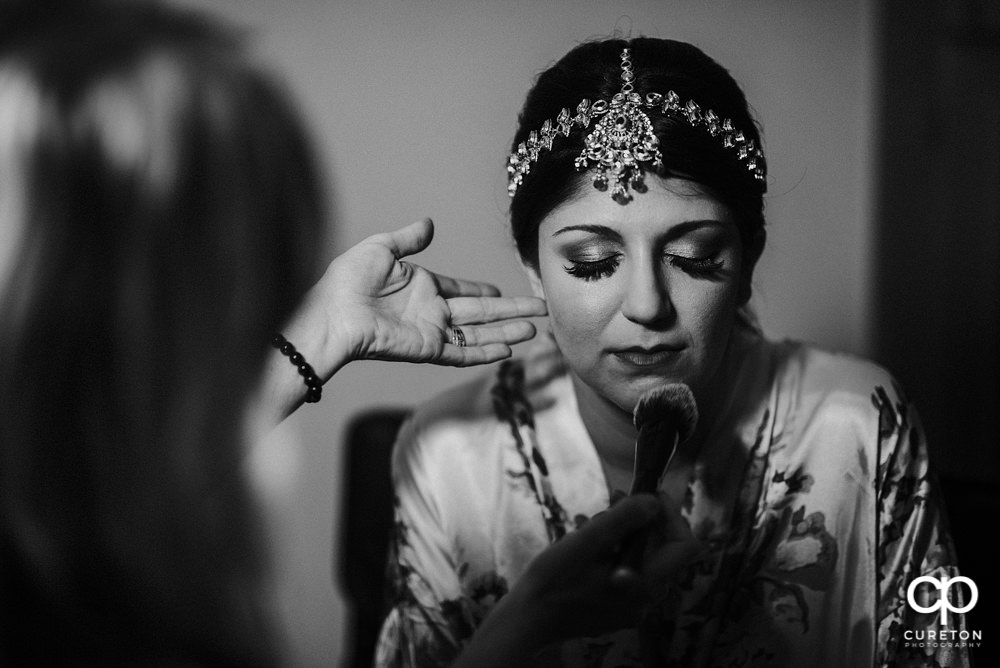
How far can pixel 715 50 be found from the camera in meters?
0.81

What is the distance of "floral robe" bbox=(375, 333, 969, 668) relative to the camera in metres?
0.79

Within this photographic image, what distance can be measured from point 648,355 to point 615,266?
84 millimetres

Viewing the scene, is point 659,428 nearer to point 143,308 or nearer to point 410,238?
point 410,238

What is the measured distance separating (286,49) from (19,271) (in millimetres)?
474

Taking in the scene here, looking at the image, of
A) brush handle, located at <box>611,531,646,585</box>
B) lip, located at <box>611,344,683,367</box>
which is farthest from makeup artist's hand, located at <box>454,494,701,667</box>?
lip, located at <box>611,344,683,367</box>

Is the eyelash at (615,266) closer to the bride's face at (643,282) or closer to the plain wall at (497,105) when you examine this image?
the bride's face at (643,282)

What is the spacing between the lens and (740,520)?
811 mm

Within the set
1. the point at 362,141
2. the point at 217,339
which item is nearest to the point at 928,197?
the point at 362,141

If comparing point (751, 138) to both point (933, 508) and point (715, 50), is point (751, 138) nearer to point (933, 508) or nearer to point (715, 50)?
point (715, 50)

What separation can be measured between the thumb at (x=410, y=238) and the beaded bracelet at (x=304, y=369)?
4.8 inches

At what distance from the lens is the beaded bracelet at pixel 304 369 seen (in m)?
0.73

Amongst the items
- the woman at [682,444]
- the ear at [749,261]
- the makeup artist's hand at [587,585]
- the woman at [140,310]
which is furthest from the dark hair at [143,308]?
the ear at [749,261]

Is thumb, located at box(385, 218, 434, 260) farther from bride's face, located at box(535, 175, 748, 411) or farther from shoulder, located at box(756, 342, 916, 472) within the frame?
shoulder, located at box(756, 342, 916, 472)

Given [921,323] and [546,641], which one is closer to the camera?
[546,641]
